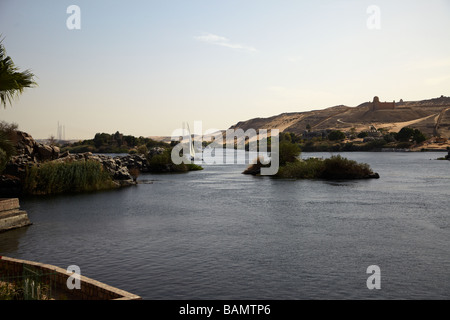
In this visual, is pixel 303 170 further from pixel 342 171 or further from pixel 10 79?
pixel 10 79

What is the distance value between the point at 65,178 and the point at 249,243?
26184mm

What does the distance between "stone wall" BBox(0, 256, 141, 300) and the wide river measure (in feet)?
6.72

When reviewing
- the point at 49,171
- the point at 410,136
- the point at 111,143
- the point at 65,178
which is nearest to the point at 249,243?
the point at 65,178

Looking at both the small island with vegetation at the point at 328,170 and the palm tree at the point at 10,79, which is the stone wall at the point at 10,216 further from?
the small island with vegetation at the point at 328,170

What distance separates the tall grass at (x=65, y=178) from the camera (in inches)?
1489

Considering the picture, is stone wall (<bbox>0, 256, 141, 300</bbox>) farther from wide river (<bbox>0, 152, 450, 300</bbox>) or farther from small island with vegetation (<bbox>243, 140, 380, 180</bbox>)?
small island with vegetation (<bbox>243, 140, 380, 180</bbox>)

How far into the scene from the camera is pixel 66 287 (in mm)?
10961

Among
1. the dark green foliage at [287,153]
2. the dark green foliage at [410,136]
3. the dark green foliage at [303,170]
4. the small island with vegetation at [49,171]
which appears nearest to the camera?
the small island with vegetation at [49,171]

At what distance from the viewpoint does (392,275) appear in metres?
14.2

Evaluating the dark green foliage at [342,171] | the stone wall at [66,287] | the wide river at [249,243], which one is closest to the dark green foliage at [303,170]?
the dark green foliage at [342,171]

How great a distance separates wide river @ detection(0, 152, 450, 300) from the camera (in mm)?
13172

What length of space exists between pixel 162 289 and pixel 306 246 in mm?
7676

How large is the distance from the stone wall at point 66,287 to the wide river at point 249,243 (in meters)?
2.05
